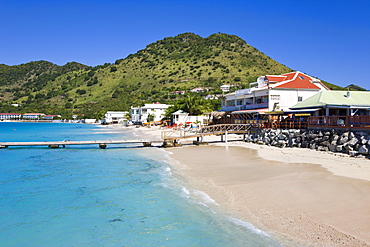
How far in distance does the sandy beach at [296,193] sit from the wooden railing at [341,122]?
2912mm

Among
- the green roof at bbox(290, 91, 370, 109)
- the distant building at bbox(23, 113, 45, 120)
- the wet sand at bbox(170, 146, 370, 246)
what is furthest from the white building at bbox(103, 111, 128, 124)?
the wet sand at bbox(170, 146, 370, 246)

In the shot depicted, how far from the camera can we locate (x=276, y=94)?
121 ft

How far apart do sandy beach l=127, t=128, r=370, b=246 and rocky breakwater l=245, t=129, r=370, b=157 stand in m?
1.09

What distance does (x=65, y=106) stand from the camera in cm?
16762

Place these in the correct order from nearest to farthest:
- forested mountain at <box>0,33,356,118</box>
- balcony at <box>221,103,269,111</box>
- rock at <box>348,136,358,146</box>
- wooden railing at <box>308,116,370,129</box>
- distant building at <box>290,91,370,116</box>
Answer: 1. rock at <box>348,136,358,146</box>
2. wooden railing at <box>308,116,370,129</box>
3. distant building at <box>290,91,370,116</box>
4. balcony at <box>221,103,269,111</box>
5. forested mountain at <box>0,33,356,118</box>

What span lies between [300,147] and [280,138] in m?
2.12

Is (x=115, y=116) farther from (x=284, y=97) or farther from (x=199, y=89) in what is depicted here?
(x=284, y=97)

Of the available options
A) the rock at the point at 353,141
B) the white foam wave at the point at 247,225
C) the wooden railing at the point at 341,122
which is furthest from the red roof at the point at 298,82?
the white foam wave at the point at 247,225

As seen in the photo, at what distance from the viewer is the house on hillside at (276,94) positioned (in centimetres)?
3675

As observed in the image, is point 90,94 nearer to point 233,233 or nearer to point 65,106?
point 65,106

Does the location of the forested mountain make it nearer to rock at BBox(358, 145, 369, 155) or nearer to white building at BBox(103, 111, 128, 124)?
white building at BBox(103, 111, 128, 124)

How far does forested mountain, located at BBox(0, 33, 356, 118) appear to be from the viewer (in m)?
125

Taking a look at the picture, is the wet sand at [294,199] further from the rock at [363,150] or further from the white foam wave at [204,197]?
the rock at [363,150]

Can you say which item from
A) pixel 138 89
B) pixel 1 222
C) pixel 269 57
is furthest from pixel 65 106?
pixel 1 222
